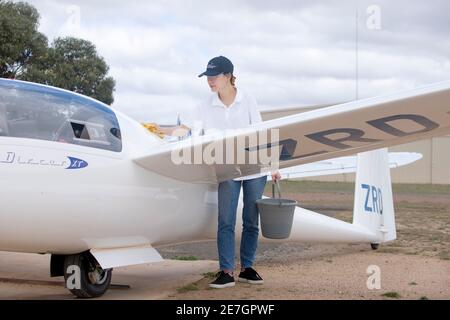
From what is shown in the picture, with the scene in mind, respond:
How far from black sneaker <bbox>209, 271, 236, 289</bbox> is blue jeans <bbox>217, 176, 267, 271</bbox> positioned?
0.07 meters

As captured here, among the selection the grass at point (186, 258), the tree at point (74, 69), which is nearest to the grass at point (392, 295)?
the grass at point (186, 258)

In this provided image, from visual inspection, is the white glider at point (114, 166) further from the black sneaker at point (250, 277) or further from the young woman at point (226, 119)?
the black sneaker at point (250, 277)

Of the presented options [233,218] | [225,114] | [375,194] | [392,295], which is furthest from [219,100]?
[375,194]

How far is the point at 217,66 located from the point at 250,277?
2044 mm

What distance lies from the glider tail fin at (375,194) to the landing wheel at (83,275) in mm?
3921

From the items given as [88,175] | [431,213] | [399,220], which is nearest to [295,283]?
[88,175]

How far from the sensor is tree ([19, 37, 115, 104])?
20.9m

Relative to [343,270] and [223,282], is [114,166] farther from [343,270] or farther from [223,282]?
[343,270]

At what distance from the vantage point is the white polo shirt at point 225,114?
18.1 feet

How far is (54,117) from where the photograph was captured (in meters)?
4.56

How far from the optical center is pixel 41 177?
13.9 ft

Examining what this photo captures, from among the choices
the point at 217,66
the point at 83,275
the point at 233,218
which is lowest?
the point at 83,275

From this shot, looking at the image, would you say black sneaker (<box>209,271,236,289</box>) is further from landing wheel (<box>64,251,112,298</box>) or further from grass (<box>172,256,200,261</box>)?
grass (<box>172,256,200,261</box>)

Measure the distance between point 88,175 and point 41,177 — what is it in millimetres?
366
